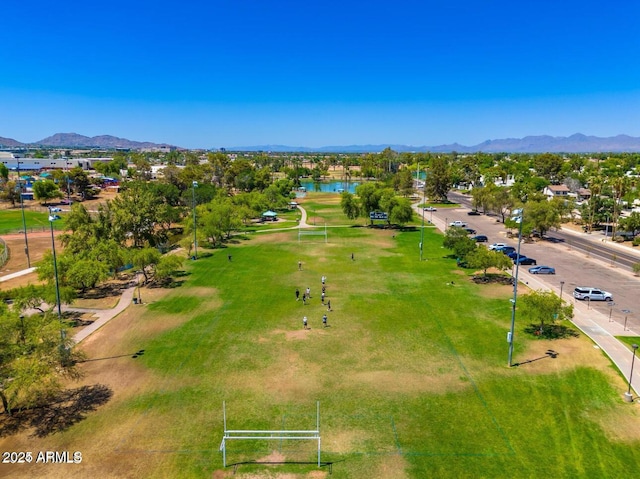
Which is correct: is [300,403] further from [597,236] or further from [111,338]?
[597,236]

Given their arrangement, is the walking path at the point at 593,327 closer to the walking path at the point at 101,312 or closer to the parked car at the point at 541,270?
the walking path at the point at 101,312

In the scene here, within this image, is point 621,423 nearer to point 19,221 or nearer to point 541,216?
point 541,216

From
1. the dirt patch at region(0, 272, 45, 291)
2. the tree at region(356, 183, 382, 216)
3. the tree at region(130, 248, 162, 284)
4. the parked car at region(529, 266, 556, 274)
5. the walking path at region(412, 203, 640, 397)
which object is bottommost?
the dirt patch at region(0, 272, 45, 291)

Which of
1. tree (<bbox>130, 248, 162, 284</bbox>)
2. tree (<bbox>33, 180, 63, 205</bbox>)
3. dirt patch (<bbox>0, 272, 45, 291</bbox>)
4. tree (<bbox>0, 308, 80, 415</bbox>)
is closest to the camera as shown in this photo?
tree (<bbox>0, 308, 80, 415</bbox>)

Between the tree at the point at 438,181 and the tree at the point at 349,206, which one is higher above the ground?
the tree at the point at 438,181

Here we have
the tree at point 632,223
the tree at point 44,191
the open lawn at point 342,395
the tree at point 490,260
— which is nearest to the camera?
the open lawn at point 342,395

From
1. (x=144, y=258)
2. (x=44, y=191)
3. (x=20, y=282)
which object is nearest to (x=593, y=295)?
(x=144, y=258)

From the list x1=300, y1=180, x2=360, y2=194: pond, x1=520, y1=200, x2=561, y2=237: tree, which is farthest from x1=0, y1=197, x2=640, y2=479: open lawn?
x1=300, y1=180, x2=360, y2=194: pond

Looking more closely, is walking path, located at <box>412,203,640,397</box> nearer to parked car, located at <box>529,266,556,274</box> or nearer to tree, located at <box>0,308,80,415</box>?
parked car, located at <box>529,266,556,274</box>

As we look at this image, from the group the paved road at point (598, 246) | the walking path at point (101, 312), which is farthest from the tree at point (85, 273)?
the paved road at point (598, 246)

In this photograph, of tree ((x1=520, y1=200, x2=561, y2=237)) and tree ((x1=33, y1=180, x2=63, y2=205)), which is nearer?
tree ((x1=520, y1=200, x2=561, y2=237))
